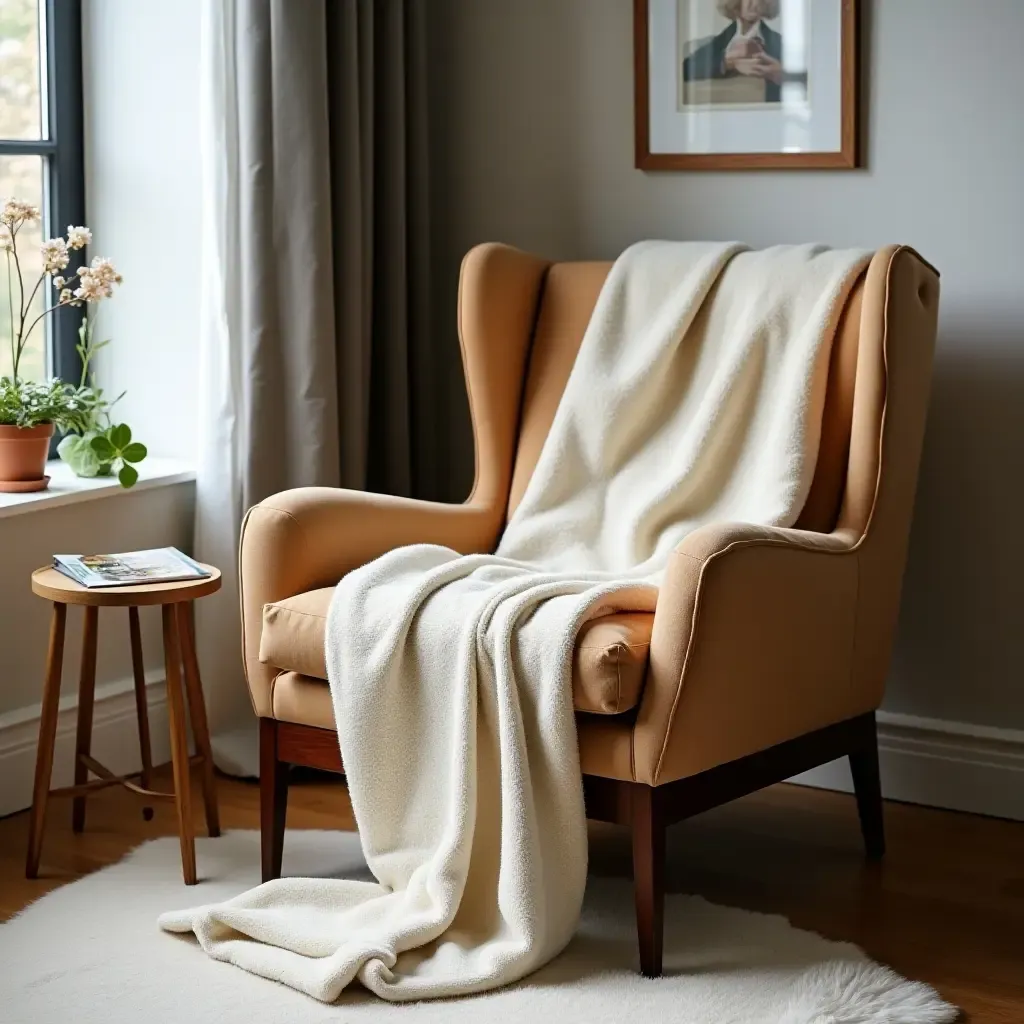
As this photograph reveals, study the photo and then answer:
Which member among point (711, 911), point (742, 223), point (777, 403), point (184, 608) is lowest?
point (711, 911)

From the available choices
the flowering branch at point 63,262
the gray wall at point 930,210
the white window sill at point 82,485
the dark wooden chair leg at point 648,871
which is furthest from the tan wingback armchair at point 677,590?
the flowering branch at point 63,262

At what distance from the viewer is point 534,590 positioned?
2.33 metres

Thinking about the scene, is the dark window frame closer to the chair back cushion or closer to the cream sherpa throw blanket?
the chair back cushion

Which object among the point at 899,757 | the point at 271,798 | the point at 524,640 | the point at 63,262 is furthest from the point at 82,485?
the point at 899,757

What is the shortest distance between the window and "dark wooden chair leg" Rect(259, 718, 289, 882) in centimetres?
122

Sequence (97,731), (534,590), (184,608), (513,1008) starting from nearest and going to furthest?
(513,1008)
(534,590)
(184,608)
(97,731)

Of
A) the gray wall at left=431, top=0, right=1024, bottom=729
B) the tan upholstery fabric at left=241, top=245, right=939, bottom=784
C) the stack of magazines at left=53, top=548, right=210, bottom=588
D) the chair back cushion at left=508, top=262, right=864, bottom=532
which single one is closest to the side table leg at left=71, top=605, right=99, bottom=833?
the stack of magazines at left=53, top=548, right=210, bottom=588

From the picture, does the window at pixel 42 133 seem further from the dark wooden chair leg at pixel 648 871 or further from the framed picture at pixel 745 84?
the dark wooden chair leg at pixel 648 871

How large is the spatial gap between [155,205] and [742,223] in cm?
124

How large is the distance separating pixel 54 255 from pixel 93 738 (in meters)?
0.96

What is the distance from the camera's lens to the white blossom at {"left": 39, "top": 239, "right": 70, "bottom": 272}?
2.97 metres

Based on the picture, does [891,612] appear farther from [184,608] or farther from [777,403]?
[184,608]

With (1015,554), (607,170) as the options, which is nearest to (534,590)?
(1015,554)

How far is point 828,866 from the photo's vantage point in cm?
274
